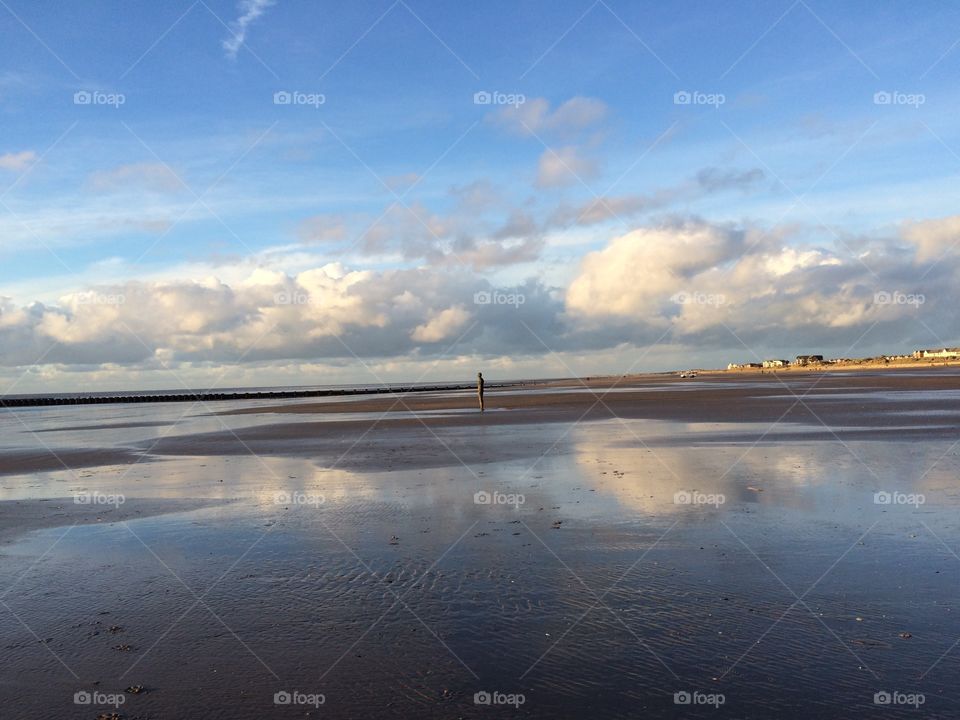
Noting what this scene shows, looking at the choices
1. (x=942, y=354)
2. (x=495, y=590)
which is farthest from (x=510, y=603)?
(x=942, y=354)

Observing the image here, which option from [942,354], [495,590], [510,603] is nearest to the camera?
[510,603]

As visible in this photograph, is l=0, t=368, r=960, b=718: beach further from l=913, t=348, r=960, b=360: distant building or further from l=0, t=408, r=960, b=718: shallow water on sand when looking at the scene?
l=913, t=348, r=960, b=360: distant building

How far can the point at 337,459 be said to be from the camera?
23.9m

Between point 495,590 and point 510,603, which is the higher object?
point 495,590

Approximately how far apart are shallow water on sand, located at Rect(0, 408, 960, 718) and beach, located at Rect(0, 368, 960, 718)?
0.13ft

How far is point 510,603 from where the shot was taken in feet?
29.1

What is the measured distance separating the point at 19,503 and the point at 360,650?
14.0 meters

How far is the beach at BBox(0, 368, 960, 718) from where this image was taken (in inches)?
259

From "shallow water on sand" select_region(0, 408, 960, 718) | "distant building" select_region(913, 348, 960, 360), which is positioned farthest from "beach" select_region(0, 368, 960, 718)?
"distant building" select_region(913, 348, 960, 360)

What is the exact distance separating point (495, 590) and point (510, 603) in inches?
21.5

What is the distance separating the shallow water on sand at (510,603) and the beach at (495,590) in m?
0.04

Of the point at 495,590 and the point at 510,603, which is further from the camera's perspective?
the point at 495,590

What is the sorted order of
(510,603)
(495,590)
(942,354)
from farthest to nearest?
1. (942,354)
2. (495,590)
3. (510,603)

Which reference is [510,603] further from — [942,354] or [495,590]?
[942,354]
